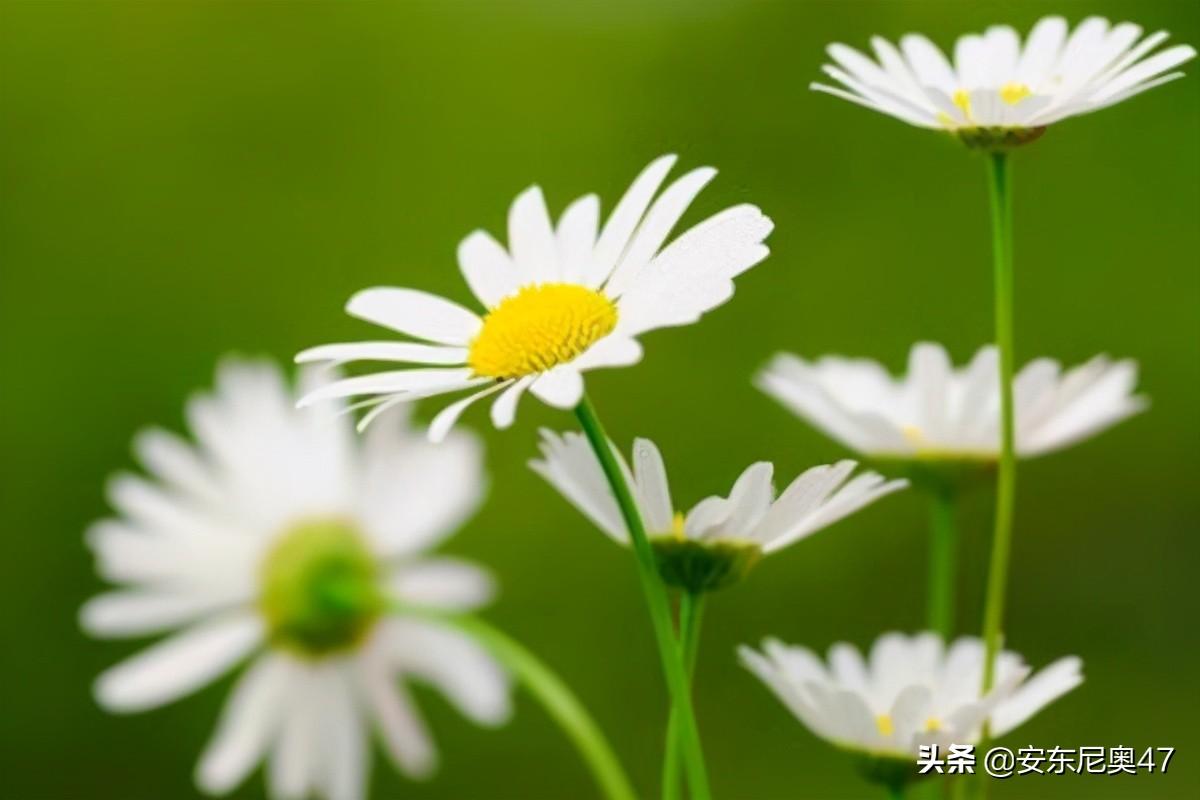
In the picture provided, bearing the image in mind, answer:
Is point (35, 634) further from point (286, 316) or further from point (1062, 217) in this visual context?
point (1062, 217)

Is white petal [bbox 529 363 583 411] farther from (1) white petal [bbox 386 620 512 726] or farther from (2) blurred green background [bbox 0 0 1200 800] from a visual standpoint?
(2) blurred green background [bbox 0 0 1200 800]

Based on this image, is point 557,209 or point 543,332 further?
point 557,209

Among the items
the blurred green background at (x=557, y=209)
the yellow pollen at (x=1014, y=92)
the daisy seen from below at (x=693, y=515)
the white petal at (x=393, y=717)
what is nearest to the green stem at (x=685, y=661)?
the daisy seen from below at (x=693, y=515)

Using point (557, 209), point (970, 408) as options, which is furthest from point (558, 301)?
point (557, 209)

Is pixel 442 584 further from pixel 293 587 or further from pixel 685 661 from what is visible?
pixel 685 661

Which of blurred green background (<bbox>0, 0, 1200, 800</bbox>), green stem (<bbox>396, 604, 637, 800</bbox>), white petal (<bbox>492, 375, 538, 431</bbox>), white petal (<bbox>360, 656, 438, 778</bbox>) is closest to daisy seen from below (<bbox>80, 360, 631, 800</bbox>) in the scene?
white petal (<bbox>360, 656, 438, 778</bbox>)
